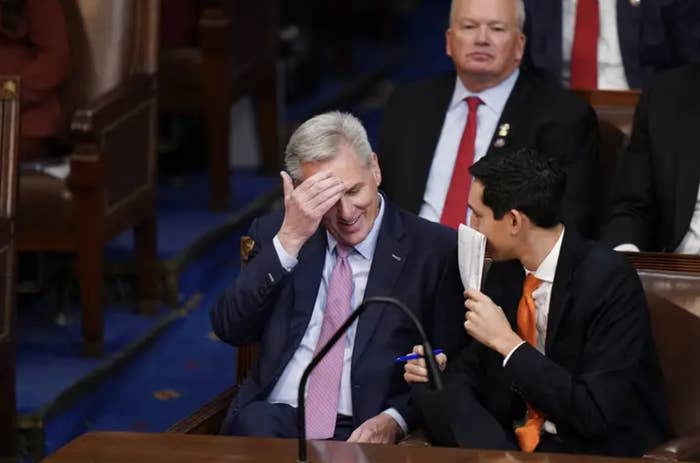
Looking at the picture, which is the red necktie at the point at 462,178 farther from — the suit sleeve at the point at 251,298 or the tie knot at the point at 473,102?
the suit sleeve at the point at 251,298

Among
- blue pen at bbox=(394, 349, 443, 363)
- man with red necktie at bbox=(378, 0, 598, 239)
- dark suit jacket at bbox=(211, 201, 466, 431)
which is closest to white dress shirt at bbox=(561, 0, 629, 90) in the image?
man with red necktie at bbox=(378, 0, 598, 239)

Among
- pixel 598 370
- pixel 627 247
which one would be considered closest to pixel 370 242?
pixel 598 370

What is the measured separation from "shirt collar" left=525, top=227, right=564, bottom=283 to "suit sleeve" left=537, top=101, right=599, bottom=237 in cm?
96

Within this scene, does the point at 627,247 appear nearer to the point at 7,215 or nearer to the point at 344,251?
the point at 344,251

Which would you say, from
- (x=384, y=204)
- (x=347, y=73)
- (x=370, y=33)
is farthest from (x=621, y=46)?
(x=370, y=33)

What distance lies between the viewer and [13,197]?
383cm

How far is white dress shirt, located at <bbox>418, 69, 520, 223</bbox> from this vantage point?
13.4 feet

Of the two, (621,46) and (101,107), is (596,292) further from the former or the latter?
(101,107)

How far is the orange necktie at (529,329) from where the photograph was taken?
296 cm

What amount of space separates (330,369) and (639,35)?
5.93 feet

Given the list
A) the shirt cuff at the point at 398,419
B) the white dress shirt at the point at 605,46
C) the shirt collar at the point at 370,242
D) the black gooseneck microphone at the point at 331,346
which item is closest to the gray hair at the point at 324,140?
the shirt collar at the point at 370,242

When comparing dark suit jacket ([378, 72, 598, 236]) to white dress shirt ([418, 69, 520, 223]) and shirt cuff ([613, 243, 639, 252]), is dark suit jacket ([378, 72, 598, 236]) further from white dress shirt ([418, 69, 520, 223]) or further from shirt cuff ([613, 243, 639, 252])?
shirt cuff ([613, 243, 639, 252])

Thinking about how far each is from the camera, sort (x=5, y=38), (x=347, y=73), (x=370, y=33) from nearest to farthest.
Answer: (x=5, y=38), (x=347, y=73), (x=370, y=33)

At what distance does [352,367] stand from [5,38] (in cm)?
217
